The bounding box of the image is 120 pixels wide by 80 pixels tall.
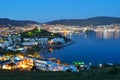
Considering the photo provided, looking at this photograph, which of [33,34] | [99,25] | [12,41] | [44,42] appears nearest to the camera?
[12,41]

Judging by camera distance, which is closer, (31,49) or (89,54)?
(89,54)

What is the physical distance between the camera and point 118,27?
322 feet

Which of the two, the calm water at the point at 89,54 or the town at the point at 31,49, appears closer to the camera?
the town at the point at 31,49

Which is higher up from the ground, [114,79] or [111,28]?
[114,79]

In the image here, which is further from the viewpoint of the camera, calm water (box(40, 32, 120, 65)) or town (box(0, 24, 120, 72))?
calm water (box(40, 32, 120, 65))

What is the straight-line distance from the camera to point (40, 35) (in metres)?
56.3

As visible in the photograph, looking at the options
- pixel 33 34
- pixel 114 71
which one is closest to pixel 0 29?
pixel 33 34

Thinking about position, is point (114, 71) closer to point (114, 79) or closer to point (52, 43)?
point (114, 79)

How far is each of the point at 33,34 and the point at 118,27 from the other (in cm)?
4782

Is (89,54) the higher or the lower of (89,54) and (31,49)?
the higher

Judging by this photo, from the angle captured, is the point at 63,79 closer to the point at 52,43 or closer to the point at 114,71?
the point at 114,71

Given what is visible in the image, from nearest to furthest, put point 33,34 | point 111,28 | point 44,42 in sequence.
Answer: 1. point 44,42
2. point 33,34
3. point 111,28

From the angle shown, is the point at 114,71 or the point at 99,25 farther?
the point at 99,25

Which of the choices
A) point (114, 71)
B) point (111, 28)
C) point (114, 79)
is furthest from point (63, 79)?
point (111, 28)
